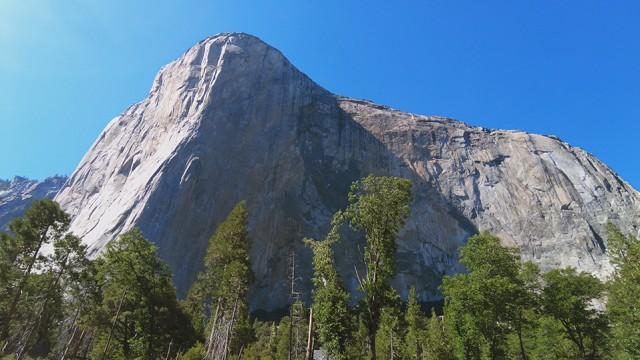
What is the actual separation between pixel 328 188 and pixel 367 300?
85.9 metres

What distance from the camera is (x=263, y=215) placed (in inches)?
3654

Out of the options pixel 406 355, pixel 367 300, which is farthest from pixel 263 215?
pixel 367 300

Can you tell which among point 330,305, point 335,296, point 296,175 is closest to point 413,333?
point 335,296

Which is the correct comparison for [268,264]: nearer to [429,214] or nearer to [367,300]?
[429,214]

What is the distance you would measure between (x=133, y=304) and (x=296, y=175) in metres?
71.4

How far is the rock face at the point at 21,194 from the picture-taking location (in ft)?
503

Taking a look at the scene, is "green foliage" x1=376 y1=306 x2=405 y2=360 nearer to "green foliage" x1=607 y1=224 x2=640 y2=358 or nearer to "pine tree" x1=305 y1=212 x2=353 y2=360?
"pine tree" x1=305 y1=212 x2=353 y2=360

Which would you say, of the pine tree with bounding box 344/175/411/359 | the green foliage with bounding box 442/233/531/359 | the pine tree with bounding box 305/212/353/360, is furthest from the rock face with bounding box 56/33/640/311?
the pine tree with bounding box 344/175/411/359

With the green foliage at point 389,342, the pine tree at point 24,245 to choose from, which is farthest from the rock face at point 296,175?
the pine tree at point 24,245

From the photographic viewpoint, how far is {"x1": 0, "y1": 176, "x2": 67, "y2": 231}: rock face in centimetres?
15338

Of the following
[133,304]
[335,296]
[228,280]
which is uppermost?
[228,280]

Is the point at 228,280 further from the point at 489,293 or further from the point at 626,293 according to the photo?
the point at 626,293

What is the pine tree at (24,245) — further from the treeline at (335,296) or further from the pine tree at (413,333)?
the pine tree at (413,333)

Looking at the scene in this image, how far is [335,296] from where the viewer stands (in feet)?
77.8
